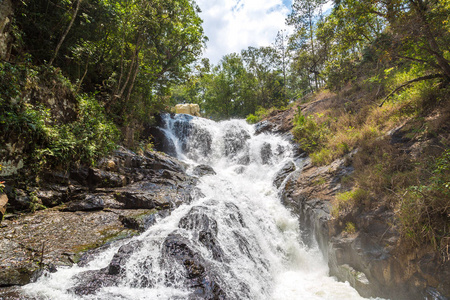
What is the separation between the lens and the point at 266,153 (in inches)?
492

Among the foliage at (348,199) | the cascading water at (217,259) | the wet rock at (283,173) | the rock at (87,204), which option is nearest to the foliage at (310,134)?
the wet rock at (283,173)

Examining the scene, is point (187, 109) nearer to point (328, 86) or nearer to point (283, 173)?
point (328, 86)

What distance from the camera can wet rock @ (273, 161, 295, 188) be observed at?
31.2ft

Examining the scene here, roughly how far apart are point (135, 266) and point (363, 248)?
203 inches

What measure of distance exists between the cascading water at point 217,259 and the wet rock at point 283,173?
0.33m

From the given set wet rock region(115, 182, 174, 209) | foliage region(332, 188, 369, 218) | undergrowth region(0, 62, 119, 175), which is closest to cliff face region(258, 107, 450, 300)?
foliage region(332, 188, 369, 218)

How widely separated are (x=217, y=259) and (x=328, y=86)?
12.3 meters

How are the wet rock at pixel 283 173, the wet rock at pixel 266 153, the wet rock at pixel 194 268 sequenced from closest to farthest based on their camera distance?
the wet rock at pixel 194 268 < the wet rock at pixel 283 173 < the wet rock at pixel 266 153

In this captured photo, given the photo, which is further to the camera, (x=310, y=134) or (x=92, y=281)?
(x=310, y=134)

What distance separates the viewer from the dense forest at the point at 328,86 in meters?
5.07

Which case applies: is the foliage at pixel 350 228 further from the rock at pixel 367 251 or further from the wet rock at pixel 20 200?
the wet rock at pixel 20 200

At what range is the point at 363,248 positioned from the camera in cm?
492

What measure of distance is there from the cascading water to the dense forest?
2246 millimetres

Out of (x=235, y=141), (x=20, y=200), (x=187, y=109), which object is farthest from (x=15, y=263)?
(x=187, y=109)
